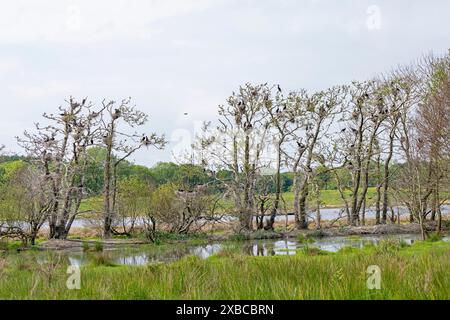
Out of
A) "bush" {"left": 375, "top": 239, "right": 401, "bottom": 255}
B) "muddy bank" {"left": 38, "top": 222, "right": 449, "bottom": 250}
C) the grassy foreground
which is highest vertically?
the grassy foreground

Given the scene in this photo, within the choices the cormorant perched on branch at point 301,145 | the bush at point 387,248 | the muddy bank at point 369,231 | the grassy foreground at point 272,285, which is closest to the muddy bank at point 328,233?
the muddy bank at point 369,231

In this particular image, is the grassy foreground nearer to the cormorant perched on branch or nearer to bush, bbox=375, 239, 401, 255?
bush, bbox=375, 239, 401, 255

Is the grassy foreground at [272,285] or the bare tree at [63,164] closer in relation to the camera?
the grassy foreground at [272,285]

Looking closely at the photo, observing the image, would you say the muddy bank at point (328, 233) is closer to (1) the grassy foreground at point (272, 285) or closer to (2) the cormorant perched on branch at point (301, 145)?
(2) the cormorant perched on branch at point (301, 145)

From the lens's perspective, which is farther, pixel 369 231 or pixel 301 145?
pixel 301 145

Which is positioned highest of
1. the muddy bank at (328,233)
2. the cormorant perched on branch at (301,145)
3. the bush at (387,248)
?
the cormorant perched on branch at (301,145)

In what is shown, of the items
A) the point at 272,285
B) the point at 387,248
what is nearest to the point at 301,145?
the point at 387,248

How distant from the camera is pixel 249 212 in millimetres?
32281

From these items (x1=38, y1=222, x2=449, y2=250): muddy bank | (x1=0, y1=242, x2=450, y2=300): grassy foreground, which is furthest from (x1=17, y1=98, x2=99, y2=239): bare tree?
(x1=0, y1=242, x2=450, y2=300): grassy foreground

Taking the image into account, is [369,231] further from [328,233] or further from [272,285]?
[272,285]

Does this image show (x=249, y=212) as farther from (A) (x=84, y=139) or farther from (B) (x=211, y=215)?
(A) (x=84, y=139)

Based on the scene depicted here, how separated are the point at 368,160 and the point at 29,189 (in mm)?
21269
